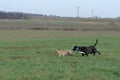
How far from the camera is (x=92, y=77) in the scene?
42.6 ft

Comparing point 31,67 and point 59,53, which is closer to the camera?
point 31,67

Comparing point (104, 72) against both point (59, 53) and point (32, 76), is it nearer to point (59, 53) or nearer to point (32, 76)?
point (32, 76)

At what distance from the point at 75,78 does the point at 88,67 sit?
127 inches

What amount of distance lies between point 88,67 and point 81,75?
8.07ft

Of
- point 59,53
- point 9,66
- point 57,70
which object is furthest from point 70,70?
point 59,53

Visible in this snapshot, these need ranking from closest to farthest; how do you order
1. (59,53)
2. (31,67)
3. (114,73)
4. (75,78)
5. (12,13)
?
1. (75,78)
2. (114,73)
3. (31,67)
4. (59,53)
5. (12,13)

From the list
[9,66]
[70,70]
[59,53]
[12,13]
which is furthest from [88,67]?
[12,13]

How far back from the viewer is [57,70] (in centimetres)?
1460

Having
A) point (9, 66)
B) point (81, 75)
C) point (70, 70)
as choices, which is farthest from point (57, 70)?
point (9, 66)

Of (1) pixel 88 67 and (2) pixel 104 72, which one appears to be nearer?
(2) pixel 104 72

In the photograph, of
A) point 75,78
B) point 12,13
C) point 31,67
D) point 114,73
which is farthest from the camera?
point 12,13

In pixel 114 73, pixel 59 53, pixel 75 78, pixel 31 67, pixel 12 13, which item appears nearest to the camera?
pixel 75 78

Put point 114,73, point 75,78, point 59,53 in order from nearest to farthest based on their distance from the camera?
point 75,78 < point 114,73 < point 59,53

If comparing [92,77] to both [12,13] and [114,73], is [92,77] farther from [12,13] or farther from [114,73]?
[12,13]
